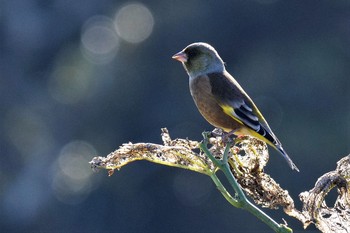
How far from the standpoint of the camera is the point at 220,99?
5203 millimetres

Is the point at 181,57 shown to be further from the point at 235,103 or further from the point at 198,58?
the point at 235,103

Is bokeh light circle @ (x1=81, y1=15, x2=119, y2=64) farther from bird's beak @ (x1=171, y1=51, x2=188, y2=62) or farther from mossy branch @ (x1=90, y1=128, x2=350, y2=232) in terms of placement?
mossy branch @ (x1=90, y1=128, x2=350, y2=232)

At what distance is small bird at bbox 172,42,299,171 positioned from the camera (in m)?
4.91

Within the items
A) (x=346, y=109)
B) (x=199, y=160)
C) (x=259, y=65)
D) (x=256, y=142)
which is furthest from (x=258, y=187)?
(x=259, y=65)

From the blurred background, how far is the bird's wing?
1486cm

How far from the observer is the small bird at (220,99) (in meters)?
4.91

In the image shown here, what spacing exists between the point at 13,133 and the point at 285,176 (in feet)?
20.3

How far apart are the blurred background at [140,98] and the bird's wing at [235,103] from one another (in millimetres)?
14862

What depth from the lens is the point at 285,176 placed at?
2056 cm

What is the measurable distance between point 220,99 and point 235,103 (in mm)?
75

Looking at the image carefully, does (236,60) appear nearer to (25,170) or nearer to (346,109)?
(346,109)

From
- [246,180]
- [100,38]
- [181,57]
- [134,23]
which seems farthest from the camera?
[134,23]

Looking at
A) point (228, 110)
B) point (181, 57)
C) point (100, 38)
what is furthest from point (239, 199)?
point (100, 38)

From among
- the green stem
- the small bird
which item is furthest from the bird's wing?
the green stem
